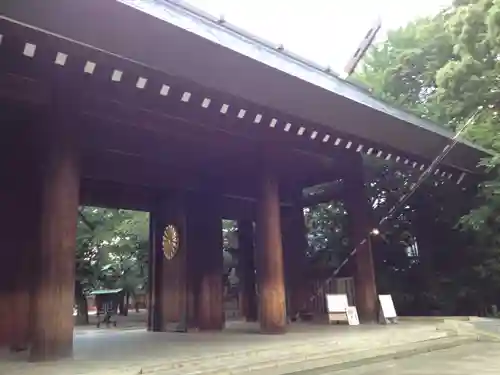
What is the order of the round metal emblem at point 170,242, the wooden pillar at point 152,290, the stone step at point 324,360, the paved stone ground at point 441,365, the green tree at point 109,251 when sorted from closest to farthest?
the stone step at point 324,360 < the paved stone ground at point 441,365 < the round metal emblem at point 170,242 < the wooden pillar at point 152,290 < the green tree at point 109,251

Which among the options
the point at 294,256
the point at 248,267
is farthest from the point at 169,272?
the point at 294,256

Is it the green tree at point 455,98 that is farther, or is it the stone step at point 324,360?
the green tree at point 455,98

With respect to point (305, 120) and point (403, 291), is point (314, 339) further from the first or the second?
point (403, 291)

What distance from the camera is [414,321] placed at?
10.6 metres

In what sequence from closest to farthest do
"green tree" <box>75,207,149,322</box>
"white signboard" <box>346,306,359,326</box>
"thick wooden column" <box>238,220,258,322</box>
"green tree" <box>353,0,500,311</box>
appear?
"green tree" <box>353,0,500,311</box> → "white signboard" <box>346,306,359,326</box> → "thick wooden column" <box>238,220,258,322</box> → "green tree" <box>75,207,149,322</box>

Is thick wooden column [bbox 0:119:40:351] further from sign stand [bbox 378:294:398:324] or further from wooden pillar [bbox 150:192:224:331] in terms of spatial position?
sign stand [bbox 378:294:398:324]

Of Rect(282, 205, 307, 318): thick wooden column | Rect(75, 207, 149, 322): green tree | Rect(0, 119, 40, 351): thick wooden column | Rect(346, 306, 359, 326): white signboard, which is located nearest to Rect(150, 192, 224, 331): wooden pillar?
Rect(282, 205, 307, 318): thick wooden column

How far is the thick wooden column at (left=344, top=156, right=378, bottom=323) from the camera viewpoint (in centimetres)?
1007

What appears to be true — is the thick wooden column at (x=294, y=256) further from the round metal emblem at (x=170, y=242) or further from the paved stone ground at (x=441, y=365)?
the paved stone ground at (x=441, y=365)

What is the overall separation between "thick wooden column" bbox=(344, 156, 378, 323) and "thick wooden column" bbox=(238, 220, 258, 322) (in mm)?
3560

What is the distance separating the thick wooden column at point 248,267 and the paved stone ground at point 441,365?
21.7ft

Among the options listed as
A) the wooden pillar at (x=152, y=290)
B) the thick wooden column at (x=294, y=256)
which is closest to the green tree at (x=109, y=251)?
the wooden pillar at (x=152, y=290)

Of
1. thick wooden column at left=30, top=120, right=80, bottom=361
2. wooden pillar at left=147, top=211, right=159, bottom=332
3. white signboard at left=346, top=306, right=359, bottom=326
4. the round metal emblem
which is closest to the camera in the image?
thick wooden column at left=30, top=120, right=80, bottom=361

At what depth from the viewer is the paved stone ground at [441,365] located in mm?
5368
